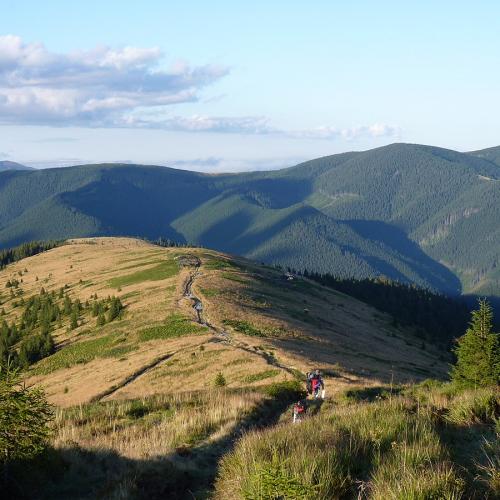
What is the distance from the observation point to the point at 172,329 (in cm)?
5456

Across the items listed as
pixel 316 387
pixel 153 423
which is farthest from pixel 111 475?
pixel 316 387

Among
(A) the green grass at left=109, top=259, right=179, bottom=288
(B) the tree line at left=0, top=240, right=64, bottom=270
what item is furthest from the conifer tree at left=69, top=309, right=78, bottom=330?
(B) the tree line at left=0, top=240, right=64, bottom=270

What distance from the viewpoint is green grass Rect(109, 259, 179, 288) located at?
8862cm

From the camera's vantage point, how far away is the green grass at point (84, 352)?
181 feet

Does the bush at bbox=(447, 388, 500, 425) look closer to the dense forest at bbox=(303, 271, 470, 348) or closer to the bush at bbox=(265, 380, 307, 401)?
the bush at bbox=(265, 380, 307, 401)

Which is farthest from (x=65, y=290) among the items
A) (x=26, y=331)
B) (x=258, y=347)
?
(x=258, y=347)

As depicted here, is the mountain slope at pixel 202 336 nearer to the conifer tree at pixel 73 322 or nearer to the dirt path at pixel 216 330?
the dirt path at pixel 216 330

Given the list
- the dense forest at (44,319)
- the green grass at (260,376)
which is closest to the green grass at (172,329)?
the dense forest at (44,319)

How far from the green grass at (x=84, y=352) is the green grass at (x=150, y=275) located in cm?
2476

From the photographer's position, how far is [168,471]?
10.6 meters

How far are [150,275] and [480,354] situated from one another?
6483 cm

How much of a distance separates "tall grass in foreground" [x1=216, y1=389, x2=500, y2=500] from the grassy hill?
0.09ft

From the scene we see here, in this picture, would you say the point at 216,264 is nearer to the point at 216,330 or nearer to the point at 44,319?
the point at 44,319

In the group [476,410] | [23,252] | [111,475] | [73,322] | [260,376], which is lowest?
[73,322]
